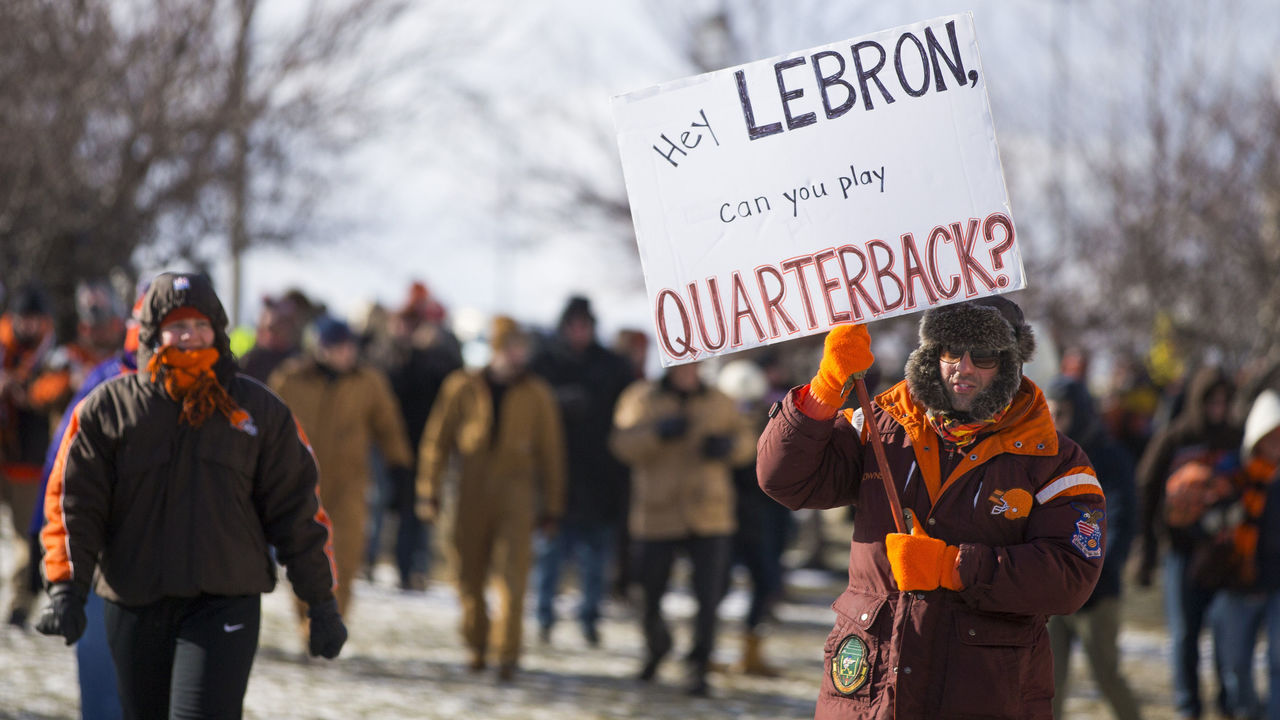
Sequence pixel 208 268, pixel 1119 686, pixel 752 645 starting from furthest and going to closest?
1. pixel 208 268
2. pixel 752 645
3. pixel 1119 686

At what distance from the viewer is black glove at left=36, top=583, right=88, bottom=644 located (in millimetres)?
4324

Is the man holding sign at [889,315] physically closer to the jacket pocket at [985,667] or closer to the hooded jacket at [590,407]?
the jacket pocket at [985,667]

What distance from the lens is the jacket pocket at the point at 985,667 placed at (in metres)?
3.64

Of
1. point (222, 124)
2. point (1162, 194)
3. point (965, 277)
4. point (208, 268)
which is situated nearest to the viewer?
point (965, 277)

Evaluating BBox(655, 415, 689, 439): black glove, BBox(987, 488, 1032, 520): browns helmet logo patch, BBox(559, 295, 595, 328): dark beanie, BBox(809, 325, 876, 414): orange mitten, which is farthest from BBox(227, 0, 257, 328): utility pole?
BBox(987, 488, 1032, 520): browns helmet logo patch

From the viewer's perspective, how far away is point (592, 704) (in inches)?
313

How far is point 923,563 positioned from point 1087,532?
0.45m

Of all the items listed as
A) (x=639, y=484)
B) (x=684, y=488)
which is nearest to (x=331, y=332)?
(x=639, y=484)

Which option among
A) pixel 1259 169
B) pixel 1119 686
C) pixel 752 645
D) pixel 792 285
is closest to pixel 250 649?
pixel 792 285

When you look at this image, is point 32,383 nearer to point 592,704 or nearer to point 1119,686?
point 592,704

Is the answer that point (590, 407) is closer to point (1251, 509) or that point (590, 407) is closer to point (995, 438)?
point (1251, 509)

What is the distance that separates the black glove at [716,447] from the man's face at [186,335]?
431 cm

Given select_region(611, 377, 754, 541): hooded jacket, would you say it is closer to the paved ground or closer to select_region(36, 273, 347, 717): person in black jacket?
the paved ground

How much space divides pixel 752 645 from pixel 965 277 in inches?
218
